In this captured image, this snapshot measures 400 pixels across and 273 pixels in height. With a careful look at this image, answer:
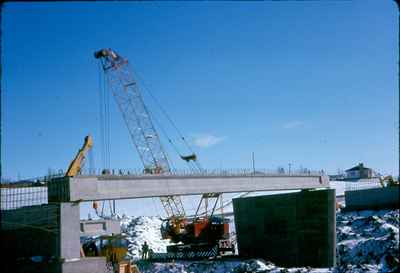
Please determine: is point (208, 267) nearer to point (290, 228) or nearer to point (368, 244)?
point (290, 228)

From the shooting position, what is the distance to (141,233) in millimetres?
43969

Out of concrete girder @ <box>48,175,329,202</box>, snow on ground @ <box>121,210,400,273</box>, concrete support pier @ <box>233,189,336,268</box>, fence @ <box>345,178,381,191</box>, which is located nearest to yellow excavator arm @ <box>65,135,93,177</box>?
concrete girder @ <box>48,175,329,202</box>

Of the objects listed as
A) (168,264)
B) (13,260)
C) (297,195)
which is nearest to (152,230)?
(168,264)

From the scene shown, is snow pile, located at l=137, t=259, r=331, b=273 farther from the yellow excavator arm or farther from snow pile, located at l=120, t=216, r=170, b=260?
the yellow excavator arm

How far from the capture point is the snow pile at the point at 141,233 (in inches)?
1585

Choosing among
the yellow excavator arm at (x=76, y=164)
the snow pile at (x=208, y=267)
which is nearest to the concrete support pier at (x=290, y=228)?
the snow pile at (x=208, y=267)

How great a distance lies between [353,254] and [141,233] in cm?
2192

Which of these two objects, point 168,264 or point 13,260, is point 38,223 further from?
point 168,264

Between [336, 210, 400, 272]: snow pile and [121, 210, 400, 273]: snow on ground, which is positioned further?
[121, 210, 400, 273]: snow on ground

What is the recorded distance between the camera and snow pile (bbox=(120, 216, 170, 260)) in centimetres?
4025

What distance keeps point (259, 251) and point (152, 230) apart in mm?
14475

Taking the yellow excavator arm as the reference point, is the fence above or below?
below

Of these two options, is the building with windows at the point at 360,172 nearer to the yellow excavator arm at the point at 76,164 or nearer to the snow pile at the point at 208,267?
the snow pile at the point at 208,267

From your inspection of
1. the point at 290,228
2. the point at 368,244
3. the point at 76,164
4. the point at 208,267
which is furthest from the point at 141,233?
the point at 368,244
